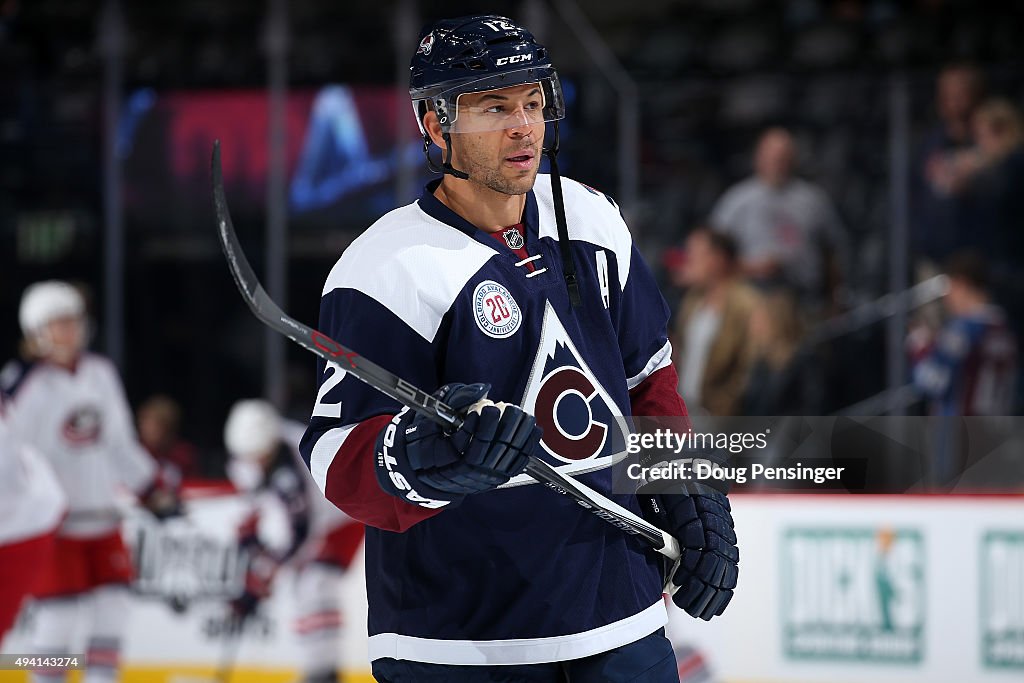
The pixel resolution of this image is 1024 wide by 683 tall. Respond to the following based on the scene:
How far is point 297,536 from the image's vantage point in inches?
169

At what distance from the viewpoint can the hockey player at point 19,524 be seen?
3871 millimetres

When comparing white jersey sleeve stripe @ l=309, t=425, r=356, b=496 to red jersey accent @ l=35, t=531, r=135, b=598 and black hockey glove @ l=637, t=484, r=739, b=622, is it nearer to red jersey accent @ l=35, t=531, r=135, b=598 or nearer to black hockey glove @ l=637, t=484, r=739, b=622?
black hockey glove @ l=637, t=484, r=739, b=622

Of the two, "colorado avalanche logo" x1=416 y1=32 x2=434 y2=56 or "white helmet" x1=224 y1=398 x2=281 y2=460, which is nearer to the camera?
"colorado avalanche logo" x1=416 y1=32 x2=434 y2=56

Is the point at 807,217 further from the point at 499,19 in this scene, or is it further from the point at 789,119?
the point at 499,19

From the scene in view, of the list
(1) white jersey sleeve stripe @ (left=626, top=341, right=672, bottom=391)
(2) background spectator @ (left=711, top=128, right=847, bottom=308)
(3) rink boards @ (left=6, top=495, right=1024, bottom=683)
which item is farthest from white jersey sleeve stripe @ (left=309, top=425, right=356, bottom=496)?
(2) background spectator @ (left=711, top=128, right=847, bottom=308)

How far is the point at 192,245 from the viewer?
501 cm

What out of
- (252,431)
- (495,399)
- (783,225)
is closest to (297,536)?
(252,431)

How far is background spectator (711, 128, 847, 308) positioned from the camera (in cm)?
464

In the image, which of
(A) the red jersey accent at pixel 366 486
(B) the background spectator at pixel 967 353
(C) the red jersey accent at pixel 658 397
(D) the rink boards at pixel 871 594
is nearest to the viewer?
(A) the red jersey accent at pixel 366 486

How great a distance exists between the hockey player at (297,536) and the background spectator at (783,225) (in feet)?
5.10

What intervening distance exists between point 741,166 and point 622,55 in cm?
57

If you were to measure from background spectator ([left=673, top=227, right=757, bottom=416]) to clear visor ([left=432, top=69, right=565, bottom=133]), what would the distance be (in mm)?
2717

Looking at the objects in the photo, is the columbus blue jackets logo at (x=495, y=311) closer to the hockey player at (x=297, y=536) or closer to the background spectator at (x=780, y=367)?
the hockey player at (x=297, y=536)

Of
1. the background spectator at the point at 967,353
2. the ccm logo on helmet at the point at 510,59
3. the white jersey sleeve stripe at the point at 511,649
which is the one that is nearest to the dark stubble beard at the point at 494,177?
the ccm logo on helmet at the point at 510,59
